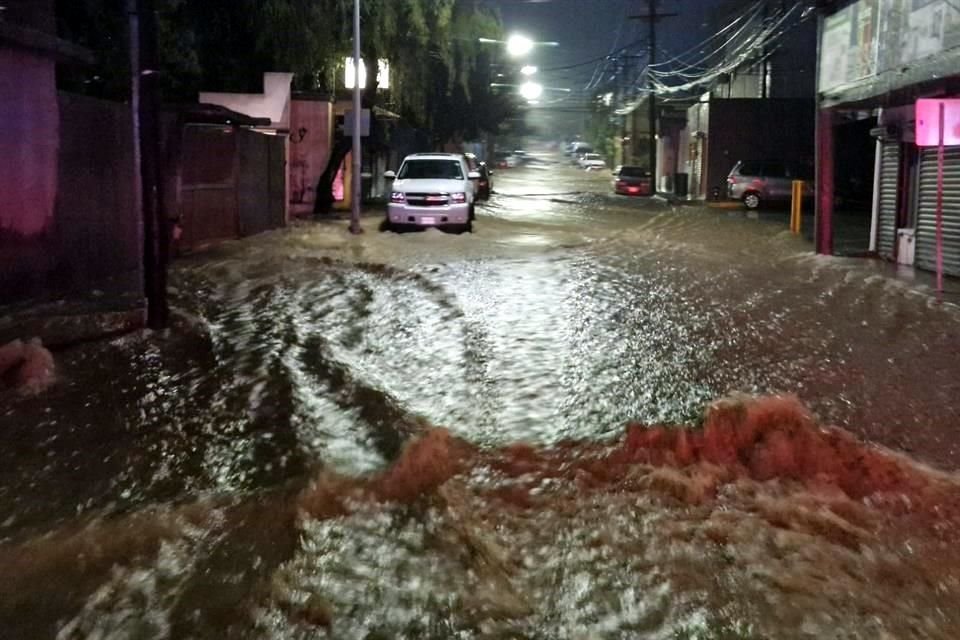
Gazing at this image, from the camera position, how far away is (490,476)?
6.41 meters

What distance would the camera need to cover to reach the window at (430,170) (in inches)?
915

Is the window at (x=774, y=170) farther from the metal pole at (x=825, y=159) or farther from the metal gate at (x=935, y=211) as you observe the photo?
the metal gate at (x=935, y=211)

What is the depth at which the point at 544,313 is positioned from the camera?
1209 cm

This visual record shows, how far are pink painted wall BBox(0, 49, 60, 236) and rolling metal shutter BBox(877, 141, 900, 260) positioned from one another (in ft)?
42.8

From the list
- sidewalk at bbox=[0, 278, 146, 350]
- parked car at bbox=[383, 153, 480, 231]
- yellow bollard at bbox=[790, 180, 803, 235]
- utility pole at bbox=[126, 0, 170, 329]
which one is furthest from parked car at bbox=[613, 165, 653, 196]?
utility pole at bbox=[126, 0, 170, 329]

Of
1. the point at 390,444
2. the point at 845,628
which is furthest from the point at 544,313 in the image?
the point at 845,628

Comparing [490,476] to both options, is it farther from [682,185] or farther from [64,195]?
[682,185]

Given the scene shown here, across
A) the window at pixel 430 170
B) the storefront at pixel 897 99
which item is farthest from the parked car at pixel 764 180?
the storefront at pixel 897 99

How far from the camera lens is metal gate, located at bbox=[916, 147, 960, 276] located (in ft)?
48.8

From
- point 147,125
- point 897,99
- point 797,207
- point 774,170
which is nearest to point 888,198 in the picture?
point 897,99

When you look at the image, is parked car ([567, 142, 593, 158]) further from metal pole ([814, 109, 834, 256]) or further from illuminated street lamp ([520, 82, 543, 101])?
metal pole ([814, 109, 834, 256])

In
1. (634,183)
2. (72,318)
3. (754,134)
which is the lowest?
(72,318)

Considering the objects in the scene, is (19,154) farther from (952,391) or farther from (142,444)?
(952,391)

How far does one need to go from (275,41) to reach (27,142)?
1253 cm
